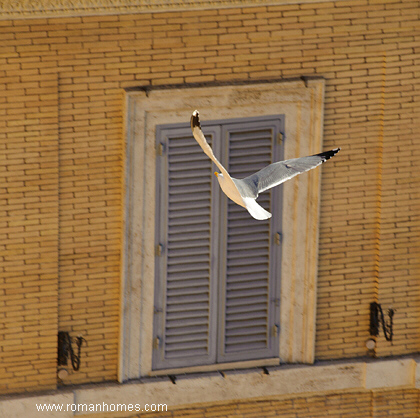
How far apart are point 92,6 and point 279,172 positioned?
2.60 meters

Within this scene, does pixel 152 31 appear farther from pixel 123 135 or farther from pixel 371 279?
pixel 371 279

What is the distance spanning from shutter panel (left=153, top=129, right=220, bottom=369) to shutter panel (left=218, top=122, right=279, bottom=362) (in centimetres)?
18

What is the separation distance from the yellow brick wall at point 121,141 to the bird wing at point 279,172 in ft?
7.16

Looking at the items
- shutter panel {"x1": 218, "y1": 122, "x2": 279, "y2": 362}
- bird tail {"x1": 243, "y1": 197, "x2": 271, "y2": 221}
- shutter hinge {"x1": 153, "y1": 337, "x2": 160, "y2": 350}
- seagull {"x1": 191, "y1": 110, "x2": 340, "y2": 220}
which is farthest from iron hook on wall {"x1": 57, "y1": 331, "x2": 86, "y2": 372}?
bird tail {"x1": 243, "y1": 197, "x2": 271, "y2": 221}

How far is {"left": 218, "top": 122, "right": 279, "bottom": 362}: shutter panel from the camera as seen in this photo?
9805 millimetres

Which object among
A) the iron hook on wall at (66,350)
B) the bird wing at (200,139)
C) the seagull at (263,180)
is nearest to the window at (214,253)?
the iron hook on wall at (66,350)

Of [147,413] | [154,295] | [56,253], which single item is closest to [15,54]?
[56,253]

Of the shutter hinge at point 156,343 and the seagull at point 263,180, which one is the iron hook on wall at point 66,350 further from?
the seagull at point 263,180

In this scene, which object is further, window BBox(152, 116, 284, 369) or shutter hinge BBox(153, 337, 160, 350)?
shutter hinge BBox(153, 337, 160, 350)

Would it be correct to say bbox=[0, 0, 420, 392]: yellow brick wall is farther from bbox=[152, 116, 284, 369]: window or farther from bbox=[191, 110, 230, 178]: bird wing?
bbox=[191, 110, 230, 178]: bird wing

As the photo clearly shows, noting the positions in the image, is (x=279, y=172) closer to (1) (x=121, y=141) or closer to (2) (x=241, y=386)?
(1) (x=121, y=141)

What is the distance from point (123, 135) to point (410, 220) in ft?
9.79

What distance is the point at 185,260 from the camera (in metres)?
10.0

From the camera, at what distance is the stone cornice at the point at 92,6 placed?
8930 mm
